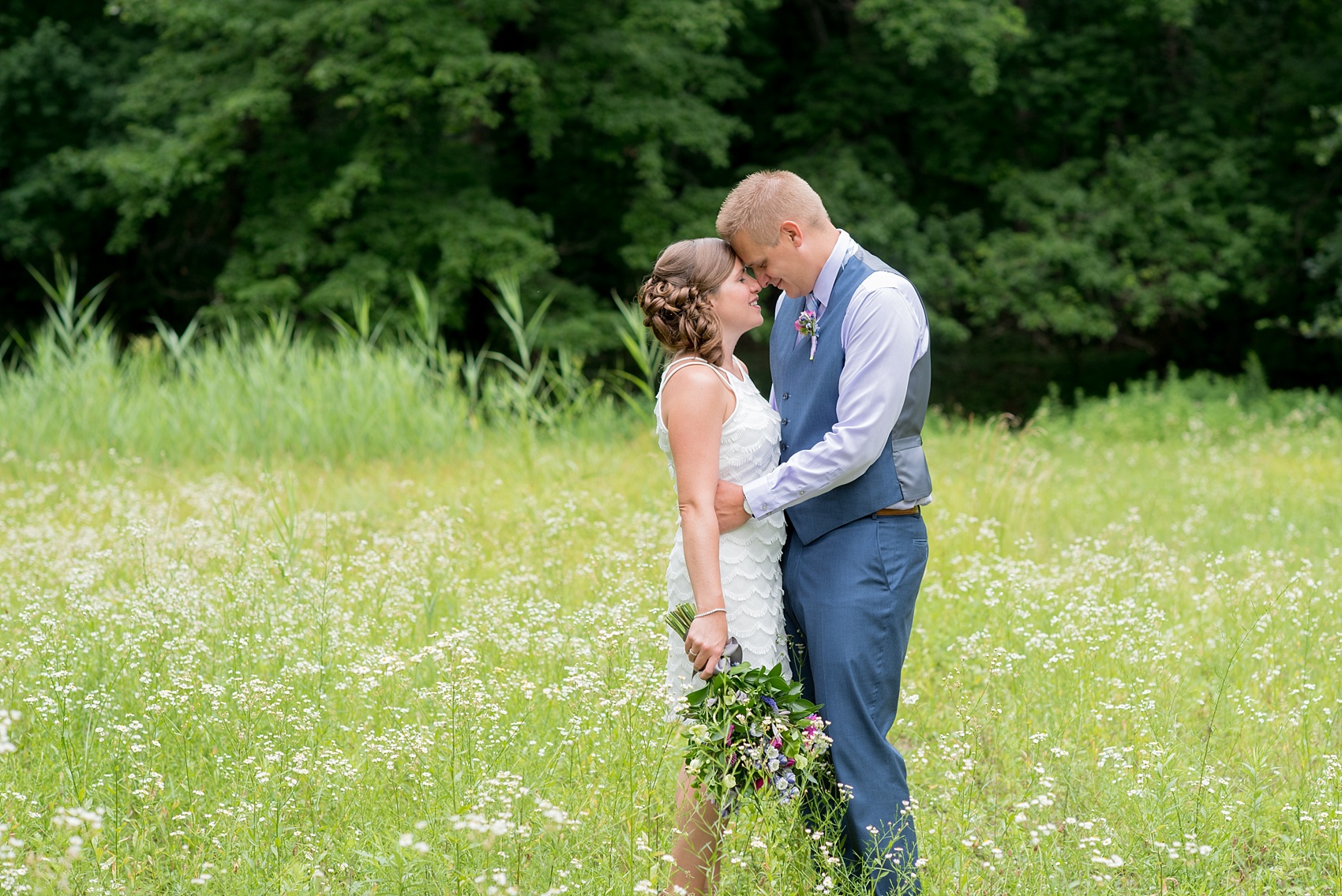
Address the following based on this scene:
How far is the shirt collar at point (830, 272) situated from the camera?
3.18 meters

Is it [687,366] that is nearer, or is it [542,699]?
[687,366]

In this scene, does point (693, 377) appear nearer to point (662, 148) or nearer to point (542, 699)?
point (542, 699)

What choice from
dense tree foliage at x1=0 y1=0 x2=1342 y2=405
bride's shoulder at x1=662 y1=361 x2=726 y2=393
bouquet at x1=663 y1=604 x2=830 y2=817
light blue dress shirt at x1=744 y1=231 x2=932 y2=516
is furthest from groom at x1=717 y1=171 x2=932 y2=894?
dense tree foliage at x1=0 y1=0 x2=1342 y2=405

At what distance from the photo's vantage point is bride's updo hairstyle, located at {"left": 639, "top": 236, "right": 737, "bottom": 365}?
3.14m

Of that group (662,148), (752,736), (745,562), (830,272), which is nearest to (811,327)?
(830,272)

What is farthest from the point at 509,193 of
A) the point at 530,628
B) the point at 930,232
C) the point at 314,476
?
the point at 530,628

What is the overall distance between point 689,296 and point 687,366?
19 cm

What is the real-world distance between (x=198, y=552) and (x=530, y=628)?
1.98 meters

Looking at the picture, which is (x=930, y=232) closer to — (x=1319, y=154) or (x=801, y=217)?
(x=1319, y=154)

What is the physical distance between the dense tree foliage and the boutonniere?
509 inches

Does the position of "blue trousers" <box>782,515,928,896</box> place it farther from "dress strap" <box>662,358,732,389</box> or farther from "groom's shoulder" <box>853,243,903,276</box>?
"groom's shoulder" <box>853,243,903,276</box>

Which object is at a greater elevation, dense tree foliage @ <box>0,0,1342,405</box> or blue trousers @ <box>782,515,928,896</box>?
dense tree foliage @ <box>0,0,1342,405</box>

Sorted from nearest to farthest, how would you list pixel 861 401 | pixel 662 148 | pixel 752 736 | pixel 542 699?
pixel 752 736, pixel 861 401, pixel 542 699, pixel 662 148

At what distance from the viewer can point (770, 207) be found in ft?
10.2
